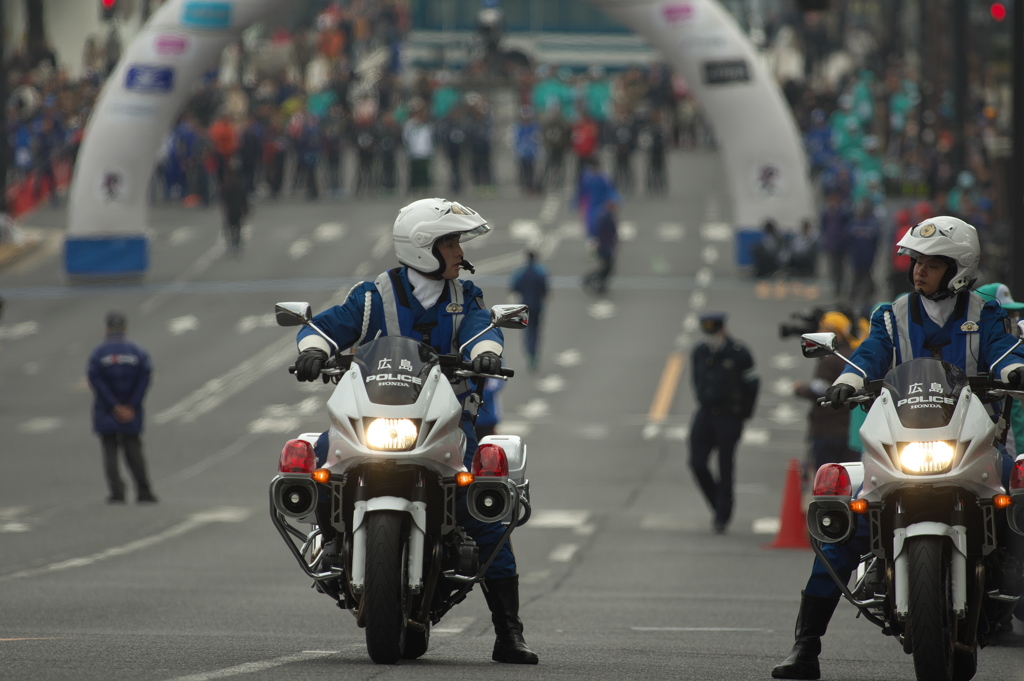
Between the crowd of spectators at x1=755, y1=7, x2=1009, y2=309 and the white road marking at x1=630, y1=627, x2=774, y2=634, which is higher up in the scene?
the white road marking at x1=630, y1=627, x2=774, y2=634

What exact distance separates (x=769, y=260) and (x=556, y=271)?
13.2 ft

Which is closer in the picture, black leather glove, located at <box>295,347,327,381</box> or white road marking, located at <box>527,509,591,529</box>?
black leather glove, located at <box>295,347,327,381</box>

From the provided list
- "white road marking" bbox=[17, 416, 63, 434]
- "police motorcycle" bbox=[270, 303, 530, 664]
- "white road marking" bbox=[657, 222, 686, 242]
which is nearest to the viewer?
"police motorcycle" bbox=[270, 303, 530, 664]

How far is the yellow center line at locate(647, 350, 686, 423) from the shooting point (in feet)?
81.3

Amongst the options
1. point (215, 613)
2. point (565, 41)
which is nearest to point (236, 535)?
point (215, 613)

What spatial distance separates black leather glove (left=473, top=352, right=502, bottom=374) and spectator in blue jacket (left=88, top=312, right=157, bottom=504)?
35.7ft

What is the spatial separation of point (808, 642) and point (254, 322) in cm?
2436

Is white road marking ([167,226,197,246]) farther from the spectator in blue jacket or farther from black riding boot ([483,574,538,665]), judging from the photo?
black riding boot ([483,574,538,665])

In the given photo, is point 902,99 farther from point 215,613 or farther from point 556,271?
point 215,613

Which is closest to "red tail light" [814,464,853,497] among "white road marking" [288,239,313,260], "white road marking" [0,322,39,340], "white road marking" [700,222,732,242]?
"white road marking" [0,322,39,340]

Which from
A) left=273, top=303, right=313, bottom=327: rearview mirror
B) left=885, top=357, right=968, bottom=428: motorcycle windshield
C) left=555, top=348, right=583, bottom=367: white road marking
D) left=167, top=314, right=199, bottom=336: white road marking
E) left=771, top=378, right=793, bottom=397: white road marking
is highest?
left=273, top=303, right=313, bottom=327: rearview mirror

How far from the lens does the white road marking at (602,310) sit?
31859 mm

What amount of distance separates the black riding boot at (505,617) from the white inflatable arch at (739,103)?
87.5 feet

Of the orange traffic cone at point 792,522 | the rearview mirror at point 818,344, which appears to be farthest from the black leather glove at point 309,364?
the orange traffic cone at point 792,522
